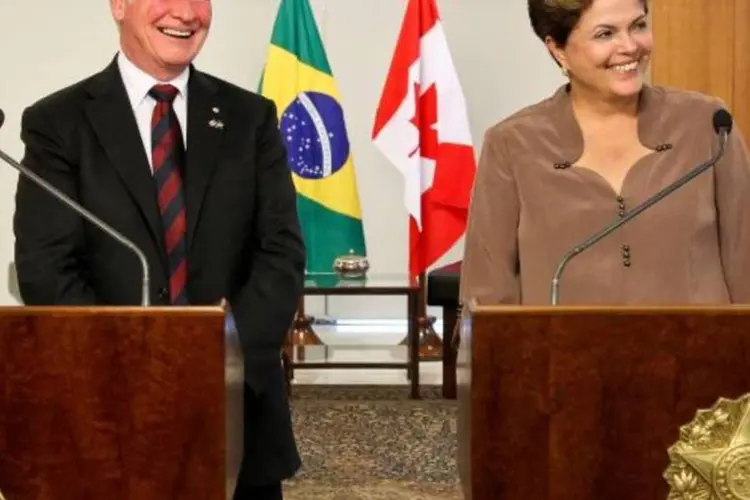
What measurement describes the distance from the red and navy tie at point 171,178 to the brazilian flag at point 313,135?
12.4 feet

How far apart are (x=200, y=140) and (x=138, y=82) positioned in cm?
17

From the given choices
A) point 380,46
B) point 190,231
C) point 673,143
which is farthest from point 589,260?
point 380,46

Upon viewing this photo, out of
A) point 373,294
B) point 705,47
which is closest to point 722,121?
point 705,47

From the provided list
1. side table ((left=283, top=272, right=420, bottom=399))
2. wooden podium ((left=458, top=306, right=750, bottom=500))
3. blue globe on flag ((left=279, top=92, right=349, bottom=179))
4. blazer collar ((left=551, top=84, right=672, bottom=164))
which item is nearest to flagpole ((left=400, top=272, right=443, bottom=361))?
side table ((left=283, top=272, right=420, bottom=399))

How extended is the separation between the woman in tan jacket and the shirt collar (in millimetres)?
619

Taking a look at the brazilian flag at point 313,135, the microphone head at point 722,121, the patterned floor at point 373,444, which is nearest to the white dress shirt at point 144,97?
the microphone head at point 722,121

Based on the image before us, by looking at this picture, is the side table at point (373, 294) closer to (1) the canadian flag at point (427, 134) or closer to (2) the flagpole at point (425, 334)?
(2) the flagpole at point (425, 334)

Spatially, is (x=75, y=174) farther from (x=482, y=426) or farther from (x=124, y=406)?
(x=482, y=426)

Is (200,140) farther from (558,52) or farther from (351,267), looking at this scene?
(351,267)

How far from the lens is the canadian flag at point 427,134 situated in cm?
654

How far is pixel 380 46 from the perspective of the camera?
7.11 meters

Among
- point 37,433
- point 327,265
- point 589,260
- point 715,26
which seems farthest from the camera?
point 327,265

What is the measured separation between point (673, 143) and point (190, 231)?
0.94 meters

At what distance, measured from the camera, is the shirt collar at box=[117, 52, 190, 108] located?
268 cm
